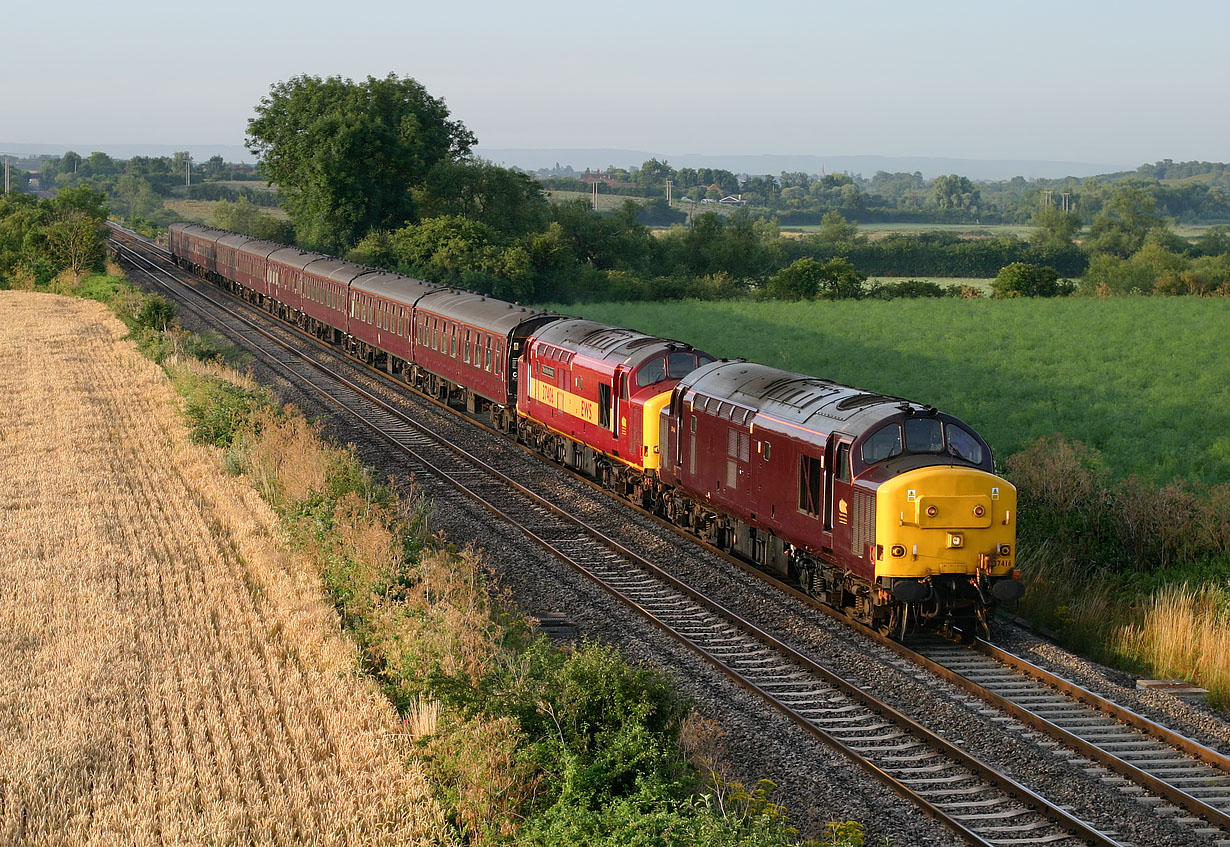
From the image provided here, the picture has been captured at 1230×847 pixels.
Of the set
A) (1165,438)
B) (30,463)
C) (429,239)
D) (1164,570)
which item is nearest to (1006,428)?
Result: (1165,438)

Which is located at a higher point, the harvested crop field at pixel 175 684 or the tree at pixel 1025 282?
the tree at pixel 1025 282

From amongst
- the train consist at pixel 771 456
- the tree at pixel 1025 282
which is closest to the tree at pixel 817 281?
the tree at pixel 1025 282

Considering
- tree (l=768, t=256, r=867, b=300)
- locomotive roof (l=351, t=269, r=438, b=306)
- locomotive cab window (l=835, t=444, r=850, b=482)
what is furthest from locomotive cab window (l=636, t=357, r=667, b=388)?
tree (l=768, t=256, r=867, b=300)

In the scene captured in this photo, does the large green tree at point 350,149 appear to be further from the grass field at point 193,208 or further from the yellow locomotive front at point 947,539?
the grass field at point 193,208

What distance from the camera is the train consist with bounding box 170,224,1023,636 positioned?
16141mm

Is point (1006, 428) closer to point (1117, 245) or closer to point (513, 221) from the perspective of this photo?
point (513, 221)

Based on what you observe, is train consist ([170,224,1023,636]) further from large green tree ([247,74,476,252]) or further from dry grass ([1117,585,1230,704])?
large green tree ([247,74,476,252])

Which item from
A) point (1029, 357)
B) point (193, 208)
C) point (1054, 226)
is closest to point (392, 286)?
point (1029, 357)

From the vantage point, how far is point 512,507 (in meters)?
24.8

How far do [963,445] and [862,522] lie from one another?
6.46ft

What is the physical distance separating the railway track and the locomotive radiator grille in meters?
1.74

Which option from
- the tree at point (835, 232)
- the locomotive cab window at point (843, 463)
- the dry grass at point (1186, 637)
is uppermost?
the tree at point (835, 232)

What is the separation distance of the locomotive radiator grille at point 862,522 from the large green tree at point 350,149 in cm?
6345

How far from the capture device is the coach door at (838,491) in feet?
55.3
